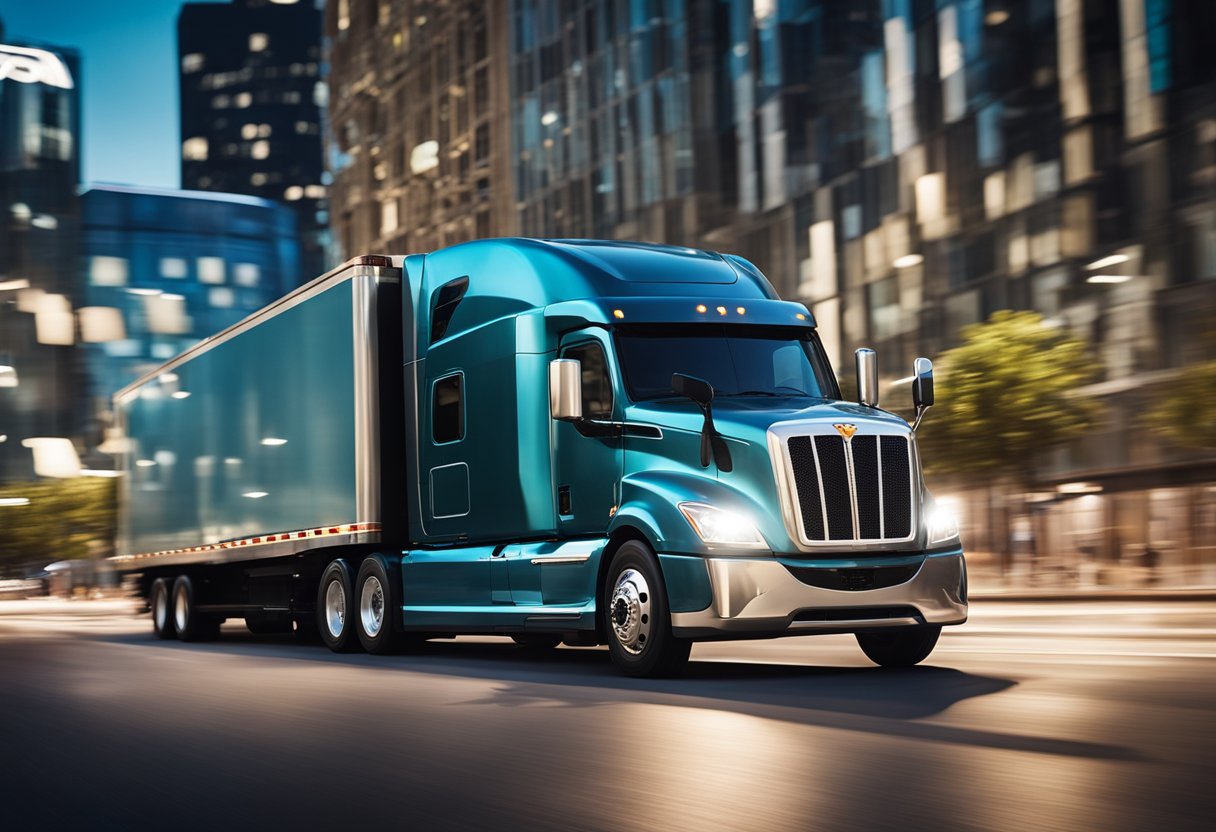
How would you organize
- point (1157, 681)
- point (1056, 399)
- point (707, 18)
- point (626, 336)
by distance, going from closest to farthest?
point (1157, 681)
point (626, 336)
point (1056, 399)
point (707, 18)

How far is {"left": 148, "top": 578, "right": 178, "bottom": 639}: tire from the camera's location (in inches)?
878

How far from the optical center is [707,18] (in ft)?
174

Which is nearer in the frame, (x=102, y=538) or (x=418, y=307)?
(x=418, y=307)

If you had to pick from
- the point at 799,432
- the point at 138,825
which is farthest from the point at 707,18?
the point at 138,825

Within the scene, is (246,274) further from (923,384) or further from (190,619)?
(923,384)

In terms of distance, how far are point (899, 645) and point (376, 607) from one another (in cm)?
567

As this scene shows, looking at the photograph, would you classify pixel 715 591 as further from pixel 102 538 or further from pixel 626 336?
pixel 102 538

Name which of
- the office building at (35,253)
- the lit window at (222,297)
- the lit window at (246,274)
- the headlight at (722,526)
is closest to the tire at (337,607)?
the headlight at (722,526)

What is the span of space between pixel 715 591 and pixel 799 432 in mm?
1232

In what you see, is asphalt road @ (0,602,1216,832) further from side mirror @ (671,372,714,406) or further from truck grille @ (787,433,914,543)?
side mirror @ (671,372,714,406)

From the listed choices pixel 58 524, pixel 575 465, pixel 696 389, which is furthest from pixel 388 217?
pixel 696 389

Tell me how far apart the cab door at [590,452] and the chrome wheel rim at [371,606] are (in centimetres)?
352

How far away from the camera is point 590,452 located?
12.3 m

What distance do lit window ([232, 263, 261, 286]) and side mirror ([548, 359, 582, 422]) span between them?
128m
